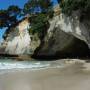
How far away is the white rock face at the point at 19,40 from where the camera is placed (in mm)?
30547

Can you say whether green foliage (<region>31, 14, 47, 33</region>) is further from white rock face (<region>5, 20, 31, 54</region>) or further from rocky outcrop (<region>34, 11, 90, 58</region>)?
white rock face (<region>5, 20, 31, 54</region>)

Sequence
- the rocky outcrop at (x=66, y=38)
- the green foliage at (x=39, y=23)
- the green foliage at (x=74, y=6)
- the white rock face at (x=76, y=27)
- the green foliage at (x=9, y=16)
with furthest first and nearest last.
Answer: the green foliage at (x=9, y=16) < the green foliage at (x=39, y=23) < the rocky outcrop at (x=66, y=38) < the white rock face at (x=76, y=27) < the green foliage at (x=74, y=6)

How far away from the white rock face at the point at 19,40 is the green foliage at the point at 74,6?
9146 millimetres

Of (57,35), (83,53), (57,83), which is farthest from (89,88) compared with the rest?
(83,53)

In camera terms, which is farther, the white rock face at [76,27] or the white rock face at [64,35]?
the white rock face at [64,35]

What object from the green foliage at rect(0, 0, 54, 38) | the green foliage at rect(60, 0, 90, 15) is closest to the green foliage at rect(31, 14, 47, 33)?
the green foliage at rect(0, 0, 54, 38)

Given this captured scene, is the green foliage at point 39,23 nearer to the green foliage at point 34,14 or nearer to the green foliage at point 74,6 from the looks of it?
the green foliage at point 34,14

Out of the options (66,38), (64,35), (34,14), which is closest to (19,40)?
(34,14)

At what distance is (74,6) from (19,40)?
1206 cm

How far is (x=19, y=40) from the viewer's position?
31.8 metres

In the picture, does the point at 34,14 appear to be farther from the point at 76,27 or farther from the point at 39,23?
the point at 76,27

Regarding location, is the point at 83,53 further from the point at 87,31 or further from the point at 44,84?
the point at 44,84

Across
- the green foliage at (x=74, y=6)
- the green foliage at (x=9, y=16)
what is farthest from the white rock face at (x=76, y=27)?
the green foliage at (x=9, y=16)

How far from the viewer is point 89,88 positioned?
8586mm
